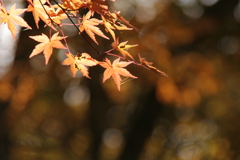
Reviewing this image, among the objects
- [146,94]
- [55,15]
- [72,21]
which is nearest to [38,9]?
[55,15]

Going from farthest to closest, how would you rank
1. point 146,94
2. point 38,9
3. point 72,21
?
point 146,94
point 38,9
point 72,21

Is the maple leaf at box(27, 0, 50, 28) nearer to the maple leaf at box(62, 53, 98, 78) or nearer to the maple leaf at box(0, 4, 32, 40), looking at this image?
the maple leaf at box(0, 4, 32, 40)

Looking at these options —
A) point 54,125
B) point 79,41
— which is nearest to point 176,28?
point 79,41

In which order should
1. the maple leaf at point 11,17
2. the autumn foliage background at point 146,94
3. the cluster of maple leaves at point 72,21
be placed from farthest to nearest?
the autumn foliage background at point 146,94, the maple leaf at point 11,17, the cluster of maple leaves at point 72,21

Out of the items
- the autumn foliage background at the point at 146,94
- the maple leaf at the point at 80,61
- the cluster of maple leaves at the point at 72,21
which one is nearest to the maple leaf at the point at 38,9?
the cluster of maple leaves at the point at 72,21

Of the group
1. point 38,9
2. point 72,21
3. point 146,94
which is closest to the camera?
point 72,21

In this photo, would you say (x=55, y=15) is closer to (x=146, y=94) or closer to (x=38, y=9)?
(x=38, y=9)

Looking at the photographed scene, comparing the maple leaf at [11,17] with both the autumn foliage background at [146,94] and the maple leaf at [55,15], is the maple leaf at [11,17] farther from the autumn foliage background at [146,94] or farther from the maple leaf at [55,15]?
the autumn foliage background at [146,94]

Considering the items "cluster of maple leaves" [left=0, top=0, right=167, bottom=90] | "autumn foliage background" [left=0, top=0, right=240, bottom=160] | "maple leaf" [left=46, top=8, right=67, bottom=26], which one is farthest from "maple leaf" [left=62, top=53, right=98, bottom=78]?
"autumn foliage background" [left=0, top=0, right=240, bottom=160]
